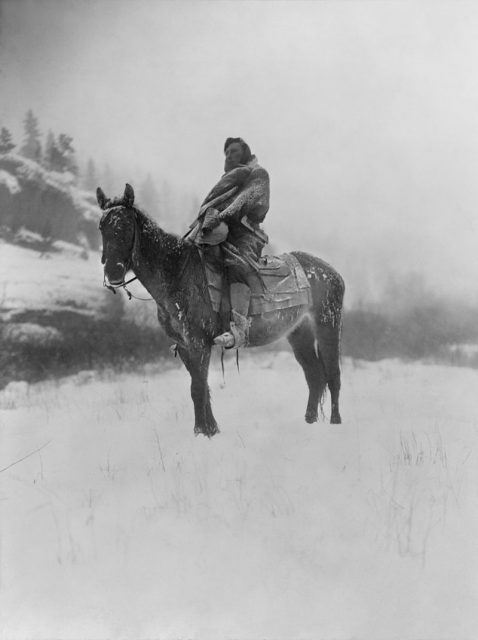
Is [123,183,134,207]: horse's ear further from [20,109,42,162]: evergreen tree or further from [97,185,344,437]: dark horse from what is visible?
[20,109,42,162]: evergreen tree

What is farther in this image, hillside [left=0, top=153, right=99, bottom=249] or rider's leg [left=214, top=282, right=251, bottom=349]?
hillside [left=0, top=153, right=99, bottom=249]

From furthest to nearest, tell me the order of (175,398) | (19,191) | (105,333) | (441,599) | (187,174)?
1. (105,333)
2. (19,191)
3. (187,174)
4. (175,398)
5. (441,599)

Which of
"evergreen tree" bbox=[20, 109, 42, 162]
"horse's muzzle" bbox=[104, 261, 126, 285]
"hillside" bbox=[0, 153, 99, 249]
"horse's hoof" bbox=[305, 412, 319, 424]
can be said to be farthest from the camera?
"hillside" bbox=[0, 153, 99, 249]

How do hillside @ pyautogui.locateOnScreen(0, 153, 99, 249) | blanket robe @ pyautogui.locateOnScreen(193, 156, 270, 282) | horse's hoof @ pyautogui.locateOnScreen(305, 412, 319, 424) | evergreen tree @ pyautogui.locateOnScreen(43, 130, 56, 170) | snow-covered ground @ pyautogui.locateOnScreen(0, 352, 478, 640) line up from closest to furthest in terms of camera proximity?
snow-covered ground @ pyautogui.locateOnScreen(0, 352, 478, 640), blanket robe @ pyautogui.locateOnScreen(193, 156, 270, 282), horse's hoof @ pyautogui.locateOnScreen(305, 412, 319, 424), evergreen tree @ pyautogui.locateOnScreen(43, 130, 56, 170), hillside @ pyautogui.locateOnScreen(0, 153, 99, 249)

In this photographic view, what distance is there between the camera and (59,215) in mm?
4758

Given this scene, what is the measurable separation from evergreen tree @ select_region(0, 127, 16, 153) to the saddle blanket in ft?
A: 6.17

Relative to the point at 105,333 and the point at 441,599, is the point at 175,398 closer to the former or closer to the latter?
the point at 105,333

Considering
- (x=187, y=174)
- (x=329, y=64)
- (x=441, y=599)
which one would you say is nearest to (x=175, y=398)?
(x=187, y=174)

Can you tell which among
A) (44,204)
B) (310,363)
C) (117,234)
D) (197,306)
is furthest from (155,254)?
(44,204)

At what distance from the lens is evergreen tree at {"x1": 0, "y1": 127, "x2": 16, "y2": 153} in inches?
144

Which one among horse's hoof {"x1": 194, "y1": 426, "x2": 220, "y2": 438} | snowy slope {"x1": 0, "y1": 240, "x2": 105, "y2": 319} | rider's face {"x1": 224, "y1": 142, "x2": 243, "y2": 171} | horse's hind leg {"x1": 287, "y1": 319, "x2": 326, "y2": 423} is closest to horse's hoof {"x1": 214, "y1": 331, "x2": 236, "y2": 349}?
horse's hoof {"x1": 194, "y1": 426, "x2": 220, "y2": 438}

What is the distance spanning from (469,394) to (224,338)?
156 cm

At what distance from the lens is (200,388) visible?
301cm

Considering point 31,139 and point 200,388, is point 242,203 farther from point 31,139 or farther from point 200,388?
point 31,139
